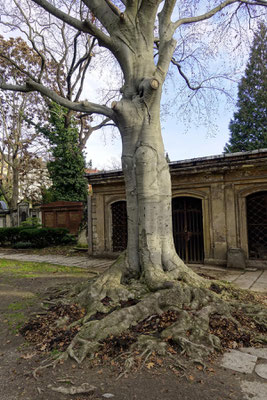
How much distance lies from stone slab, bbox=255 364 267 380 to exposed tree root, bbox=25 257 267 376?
0.45 meters

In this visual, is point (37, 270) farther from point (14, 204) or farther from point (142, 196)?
point (14, 204)

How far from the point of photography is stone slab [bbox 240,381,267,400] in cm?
234

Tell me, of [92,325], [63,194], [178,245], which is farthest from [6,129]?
[92,325]

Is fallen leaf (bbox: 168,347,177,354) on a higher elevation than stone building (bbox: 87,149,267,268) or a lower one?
lower

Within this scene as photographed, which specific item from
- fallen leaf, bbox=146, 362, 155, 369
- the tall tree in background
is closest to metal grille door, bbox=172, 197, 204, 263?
fallen leaf, bbox=146, 362, 155, 369

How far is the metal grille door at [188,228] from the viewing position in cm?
973

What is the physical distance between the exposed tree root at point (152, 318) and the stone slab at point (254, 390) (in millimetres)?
542

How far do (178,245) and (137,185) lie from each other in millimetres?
5689

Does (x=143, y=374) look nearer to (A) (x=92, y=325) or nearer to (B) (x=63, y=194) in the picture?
(A) (x=92, y=325)

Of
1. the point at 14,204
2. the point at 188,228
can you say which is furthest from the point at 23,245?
the point at 188,228

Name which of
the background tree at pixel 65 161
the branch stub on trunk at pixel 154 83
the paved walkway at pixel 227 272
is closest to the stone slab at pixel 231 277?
the paved walkway at pixel 227 272

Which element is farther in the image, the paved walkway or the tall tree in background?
the tall tree in background

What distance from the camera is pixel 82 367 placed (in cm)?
291

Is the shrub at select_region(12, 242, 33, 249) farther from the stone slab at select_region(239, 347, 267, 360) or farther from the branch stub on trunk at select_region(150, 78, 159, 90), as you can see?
the stone slab at select_region(239, 347, 267, 360)
